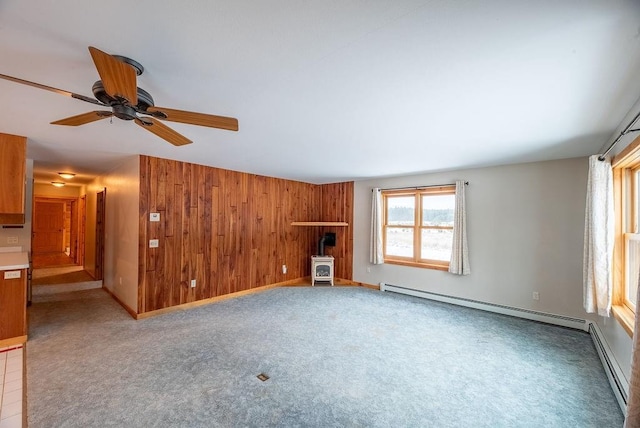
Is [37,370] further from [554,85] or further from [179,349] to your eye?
[554,85]

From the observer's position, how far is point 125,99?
5.09ft

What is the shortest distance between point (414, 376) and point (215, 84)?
2.95m

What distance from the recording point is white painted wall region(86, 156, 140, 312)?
406 cm

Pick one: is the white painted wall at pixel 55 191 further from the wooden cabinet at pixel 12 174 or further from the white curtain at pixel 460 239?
the white curtain at pixel 460 239

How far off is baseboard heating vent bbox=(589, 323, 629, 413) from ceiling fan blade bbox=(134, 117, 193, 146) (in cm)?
384

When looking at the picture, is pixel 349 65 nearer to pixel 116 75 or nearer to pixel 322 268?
pixel 116 75

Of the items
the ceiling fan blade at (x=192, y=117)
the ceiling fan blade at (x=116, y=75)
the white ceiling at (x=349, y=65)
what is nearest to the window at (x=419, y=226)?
the white ceiling at (x=349, y=65)

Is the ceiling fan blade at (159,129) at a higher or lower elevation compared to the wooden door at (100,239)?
higher

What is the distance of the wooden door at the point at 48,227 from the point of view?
8859 mm

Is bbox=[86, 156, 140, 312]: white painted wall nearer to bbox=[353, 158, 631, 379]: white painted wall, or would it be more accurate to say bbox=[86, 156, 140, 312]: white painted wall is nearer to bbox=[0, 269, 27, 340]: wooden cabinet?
bbox=[0, 269, 27, 340]: wooden cabinet

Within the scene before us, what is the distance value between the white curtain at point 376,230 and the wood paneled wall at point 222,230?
2.18 feet

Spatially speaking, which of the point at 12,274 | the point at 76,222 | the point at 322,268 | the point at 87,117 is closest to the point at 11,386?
the point at 12,274

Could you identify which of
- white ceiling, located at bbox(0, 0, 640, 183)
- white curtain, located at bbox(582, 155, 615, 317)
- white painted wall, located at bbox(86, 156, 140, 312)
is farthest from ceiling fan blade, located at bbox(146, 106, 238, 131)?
white curtain, located at bbox(582, 155, 615, 317)

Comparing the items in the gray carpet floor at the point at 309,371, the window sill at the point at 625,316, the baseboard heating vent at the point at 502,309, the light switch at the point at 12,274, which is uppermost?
the light switch at the point at 12,274
